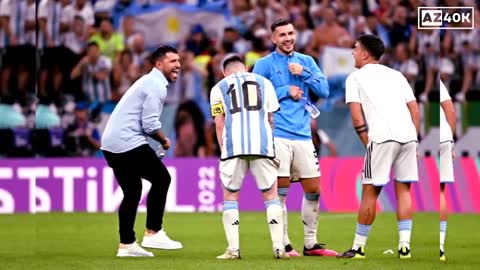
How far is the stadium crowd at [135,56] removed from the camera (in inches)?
908

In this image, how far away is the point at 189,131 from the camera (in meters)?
23.7

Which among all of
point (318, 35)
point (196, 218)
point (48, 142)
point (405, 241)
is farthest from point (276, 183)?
point (318, 35)

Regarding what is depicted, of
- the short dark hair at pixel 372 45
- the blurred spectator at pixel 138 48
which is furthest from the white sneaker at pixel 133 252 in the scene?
the blurred spectator at pixel 138 48

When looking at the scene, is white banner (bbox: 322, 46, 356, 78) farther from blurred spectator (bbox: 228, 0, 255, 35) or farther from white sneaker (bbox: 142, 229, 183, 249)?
white sneaker (bbox: 142, 229, 183, 249)

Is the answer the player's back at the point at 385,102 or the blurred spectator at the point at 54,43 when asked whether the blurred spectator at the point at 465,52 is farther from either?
the player's back at the point at 385,102

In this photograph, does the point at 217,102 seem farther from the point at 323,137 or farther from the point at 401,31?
the point at 401,31

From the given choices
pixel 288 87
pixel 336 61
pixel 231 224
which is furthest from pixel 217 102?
pixel 336 61

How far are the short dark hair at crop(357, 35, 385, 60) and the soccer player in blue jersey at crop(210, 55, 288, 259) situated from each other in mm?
1036

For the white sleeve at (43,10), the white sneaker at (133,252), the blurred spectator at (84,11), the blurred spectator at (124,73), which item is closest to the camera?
the white sneaker at (133,252)

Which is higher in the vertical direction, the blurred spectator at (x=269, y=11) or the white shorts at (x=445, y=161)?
the blurred spectator at (x=269, y=11)

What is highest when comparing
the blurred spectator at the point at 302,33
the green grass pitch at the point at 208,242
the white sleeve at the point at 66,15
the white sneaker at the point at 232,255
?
the white sleeve at the point at 66,15

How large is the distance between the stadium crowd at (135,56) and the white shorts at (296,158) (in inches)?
368

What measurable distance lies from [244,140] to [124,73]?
40.7 feet

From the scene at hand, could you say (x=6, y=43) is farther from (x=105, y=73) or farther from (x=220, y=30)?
(x=220, y=30)
